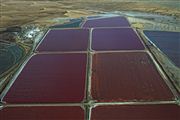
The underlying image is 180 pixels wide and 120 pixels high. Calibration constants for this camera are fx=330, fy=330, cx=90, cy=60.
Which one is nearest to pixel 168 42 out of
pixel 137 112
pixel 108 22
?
pixel 108 22

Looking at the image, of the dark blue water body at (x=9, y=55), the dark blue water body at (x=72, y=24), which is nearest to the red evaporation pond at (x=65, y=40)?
the dark blue water body at (x=9, y=55)

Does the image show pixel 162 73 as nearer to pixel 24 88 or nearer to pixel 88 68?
pixel 88 68

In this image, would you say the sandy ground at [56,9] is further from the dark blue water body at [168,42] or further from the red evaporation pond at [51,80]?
the red evaporation pond at [51,80]

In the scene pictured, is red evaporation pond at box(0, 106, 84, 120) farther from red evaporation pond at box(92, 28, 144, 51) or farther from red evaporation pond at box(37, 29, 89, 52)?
red evaporation pond at box(92, 28, 144, 51)

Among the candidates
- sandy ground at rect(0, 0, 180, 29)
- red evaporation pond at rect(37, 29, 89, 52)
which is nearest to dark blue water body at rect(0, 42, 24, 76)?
red evaporation pond at rect(37, 29, 89, 52)

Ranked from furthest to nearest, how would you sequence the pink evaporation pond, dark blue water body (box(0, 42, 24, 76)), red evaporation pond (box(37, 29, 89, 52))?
the pink evaporation pond < red evaporation pond (box(37, 29, 89, 52)) < dark blue water body (box(0, 42, 24, 76))

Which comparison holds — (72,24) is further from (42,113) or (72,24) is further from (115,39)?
(42,113)
